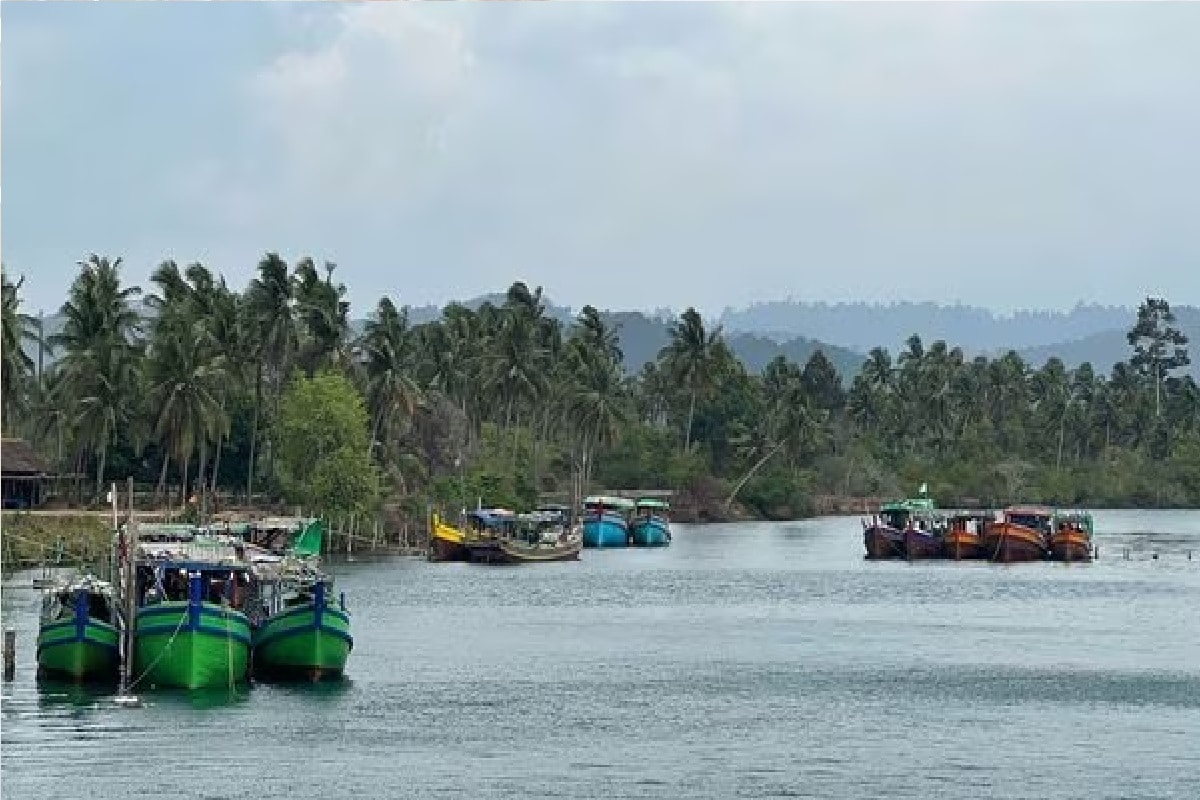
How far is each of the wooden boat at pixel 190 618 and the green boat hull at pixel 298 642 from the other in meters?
0.79

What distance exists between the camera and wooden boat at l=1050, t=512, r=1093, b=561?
131875 mm

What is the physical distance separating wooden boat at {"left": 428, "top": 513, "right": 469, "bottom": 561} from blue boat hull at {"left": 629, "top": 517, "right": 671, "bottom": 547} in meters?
28.7

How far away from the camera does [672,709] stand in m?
58.2

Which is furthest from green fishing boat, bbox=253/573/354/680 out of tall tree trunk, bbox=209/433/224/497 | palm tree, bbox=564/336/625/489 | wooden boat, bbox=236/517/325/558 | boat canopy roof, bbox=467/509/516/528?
palm tree, bbox=564/336/625/489

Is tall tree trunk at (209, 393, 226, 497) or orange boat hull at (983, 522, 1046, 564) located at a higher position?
tall tree trunk at (209, 393, 226, 497)

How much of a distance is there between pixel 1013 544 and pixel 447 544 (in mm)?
34464

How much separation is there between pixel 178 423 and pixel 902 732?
224 ft

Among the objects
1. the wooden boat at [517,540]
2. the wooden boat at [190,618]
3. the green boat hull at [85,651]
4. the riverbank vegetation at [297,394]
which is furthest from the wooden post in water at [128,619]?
the wooden boat at [517,540]

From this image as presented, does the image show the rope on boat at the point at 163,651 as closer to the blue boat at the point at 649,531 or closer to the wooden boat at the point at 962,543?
the wooden boat at the point at 962,543

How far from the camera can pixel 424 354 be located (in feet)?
530

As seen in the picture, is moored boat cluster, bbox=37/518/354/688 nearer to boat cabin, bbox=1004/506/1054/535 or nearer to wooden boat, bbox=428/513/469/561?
wooden boat, bbox=428/513/469/561

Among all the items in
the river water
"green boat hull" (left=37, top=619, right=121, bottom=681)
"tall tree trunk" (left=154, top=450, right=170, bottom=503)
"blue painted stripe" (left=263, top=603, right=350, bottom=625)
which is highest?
"tall tree trunk" (left=154, top=450, right=170, bottom=503)

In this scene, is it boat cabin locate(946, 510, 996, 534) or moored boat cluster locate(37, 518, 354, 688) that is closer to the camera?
moored boat cluster locate(37, 518, 354, 688)

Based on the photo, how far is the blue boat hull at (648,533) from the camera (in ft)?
499
